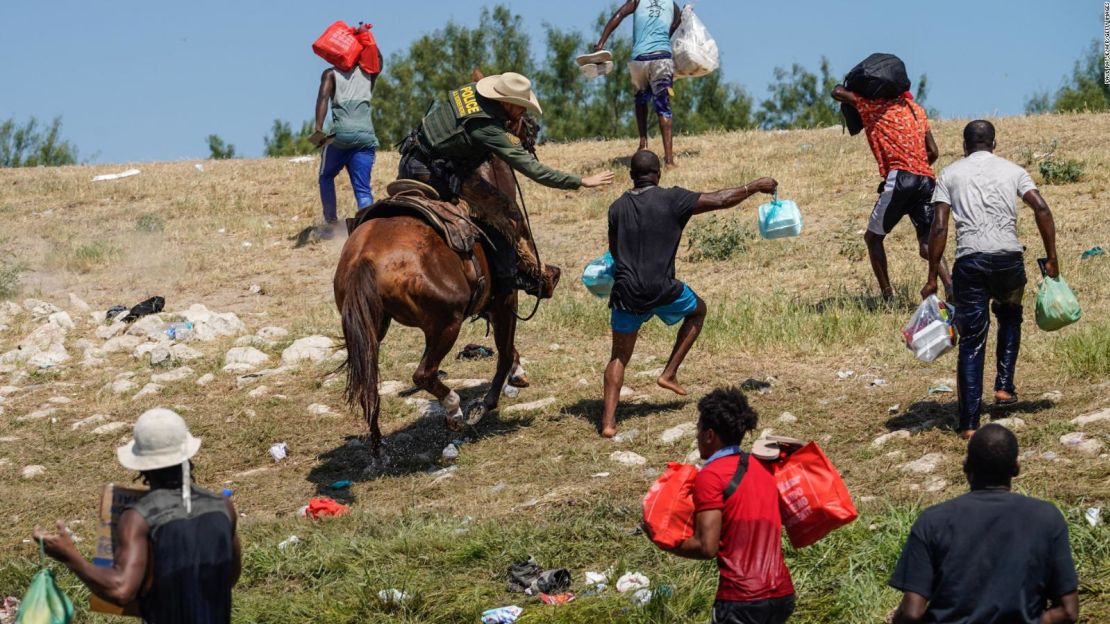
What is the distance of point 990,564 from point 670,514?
3.18 ft

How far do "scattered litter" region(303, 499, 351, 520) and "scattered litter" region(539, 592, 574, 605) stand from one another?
185cm

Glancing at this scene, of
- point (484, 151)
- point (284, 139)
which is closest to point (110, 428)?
point (484, 151)

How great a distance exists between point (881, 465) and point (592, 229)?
8.06 m

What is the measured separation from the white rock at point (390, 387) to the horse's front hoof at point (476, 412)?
1034mm

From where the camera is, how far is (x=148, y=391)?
408 inches

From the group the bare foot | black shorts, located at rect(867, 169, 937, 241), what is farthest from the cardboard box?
black shorts, located at rect(867, 169, 937, 241)

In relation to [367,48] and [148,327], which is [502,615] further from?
[367,48]

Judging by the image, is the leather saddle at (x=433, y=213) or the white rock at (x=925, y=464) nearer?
the white rock at (x=925, y=464)

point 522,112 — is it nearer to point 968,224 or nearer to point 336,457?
point 336,457

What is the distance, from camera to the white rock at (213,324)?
1166cm

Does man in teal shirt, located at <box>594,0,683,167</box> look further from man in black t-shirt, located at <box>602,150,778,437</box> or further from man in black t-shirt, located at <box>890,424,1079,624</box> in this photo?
man in black t-shirt, located at <box>890,424,1079,624</box>

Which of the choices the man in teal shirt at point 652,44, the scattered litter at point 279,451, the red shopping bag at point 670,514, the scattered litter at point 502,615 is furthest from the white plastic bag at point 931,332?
the man in teal shirt at point 652,44

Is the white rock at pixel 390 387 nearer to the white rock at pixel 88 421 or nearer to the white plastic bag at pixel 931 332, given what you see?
the white rock at pixel 88 421

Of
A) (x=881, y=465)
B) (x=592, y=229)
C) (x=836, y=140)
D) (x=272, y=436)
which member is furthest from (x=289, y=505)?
(x=836, y=140)
